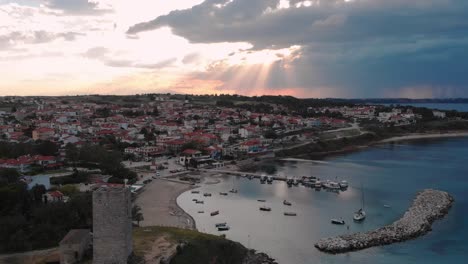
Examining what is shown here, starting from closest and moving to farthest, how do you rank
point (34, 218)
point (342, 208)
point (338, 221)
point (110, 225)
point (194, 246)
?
1. point (110, 225)
2. point (194, 246)
3. point (34, 218)
4. point (338, 221)
5. point (342, 208)

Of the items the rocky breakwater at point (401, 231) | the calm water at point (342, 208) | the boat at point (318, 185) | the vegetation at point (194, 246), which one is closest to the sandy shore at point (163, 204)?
the calm water at point (342, 208)

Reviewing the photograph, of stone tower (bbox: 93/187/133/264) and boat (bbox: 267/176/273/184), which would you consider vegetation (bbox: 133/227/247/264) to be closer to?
stone tower (bbox: 93/187/133/264)

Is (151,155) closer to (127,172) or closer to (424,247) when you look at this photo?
(127,172)

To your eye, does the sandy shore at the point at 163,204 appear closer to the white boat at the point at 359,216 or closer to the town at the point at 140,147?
the town at the point at 140,147

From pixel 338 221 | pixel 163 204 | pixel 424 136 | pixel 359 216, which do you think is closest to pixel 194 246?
pixel 338 221

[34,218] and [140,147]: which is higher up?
[34,218]

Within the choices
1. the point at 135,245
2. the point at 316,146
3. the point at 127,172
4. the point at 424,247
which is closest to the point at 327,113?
the point at 316,146

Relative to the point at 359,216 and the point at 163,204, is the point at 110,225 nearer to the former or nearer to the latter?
the point at 163,204
